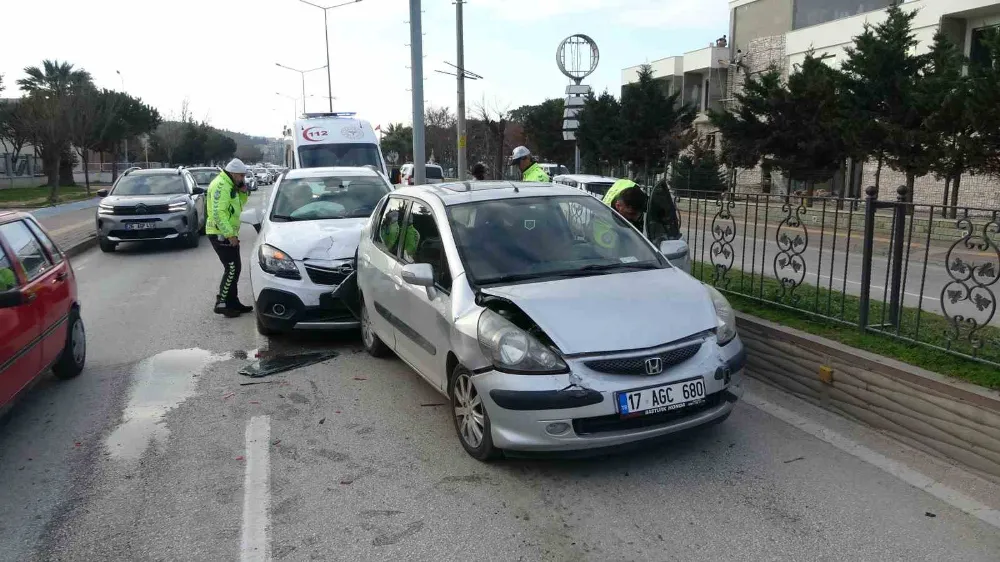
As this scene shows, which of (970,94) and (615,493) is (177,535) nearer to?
(615,493)

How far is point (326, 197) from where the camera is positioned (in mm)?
8750

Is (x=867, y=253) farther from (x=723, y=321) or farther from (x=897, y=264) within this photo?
(x=723, y=321)

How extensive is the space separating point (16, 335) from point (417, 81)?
439 inches

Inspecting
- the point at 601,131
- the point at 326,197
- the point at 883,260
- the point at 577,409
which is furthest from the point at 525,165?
the point at 601,131

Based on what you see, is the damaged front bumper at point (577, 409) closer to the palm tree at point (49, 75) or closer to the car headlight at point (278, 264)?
the car headlight at point (278, 264)

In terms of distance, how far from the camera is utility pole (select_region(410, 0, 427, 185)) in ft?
48.8

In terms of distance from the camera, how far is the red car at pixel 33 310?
4.79m

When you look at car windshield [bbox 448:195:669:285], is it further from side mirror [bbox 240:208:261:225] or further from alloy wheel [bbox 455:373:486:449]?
side mirror [bbox 240:208:261:225]

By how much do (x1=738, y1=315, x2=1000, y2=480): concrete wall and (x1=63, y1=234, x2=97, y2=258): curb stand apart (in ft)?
44.1

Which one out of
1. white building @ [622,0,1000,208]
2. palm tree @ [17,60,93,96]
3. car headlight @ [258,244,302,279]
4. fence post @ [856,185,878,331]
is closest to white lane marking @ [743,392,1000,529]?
fence post @ [856,185,878,331]

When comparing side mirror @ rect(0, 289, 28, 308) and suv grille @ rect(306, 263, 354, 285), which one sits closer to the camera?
side mirror @ rect(0, 289, 28, 308)

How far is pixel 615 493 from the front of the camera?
4152 millimetres

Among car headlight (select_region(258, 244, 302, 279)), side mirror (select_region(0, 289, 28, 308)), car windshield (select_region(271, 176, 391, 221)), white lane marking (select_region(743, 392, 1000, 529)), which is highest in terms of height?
car windshield (select_region(271, 176, 391, 221))

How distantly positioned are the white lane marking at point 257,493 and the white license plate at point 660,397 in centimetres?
190
